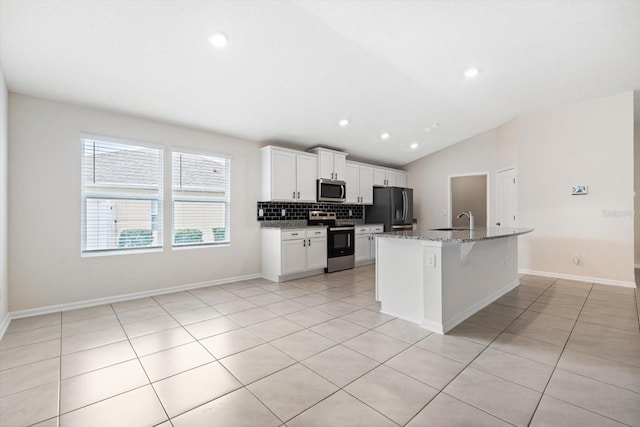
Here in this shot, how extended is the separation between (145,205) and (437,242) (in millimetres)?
3699

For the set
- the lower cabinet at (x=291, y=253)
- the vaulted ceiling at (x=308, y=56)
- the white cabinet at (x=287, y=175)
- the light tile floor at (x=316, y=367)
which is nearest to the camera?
the light tile floor at (x=316, y=367)

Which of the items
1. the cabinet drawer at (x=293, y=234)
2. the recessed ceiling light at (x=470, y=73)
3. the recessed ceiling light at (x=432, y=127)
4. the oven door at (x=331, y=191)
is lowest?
the cabinet drawer at (x=293, y=234)

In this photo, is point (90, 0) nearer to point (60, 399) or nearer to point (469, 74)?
point (60, 399)

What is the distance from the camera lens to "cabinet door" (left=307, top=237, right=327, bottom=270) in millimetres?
5191

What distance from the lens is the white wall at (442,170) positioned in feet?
20.5

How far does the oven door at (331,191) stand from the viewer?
5582 mm

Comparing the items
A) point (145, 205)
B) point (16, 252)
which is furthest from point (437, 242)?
point (16, 252)

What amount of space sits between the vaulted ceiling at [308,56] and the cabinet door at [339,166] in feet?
4.06

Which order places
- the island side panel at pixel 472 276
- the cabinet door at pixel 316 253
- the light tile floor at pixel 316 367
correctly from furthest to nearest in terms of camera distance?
1. the cabinet door at pixel 316 253
2. the island side panel at pixel 472 276
3. the light tile floor at pixel 316 367

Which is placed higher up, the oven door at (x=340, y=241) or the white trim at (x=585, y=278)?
the oven door at (x=340, y=241)

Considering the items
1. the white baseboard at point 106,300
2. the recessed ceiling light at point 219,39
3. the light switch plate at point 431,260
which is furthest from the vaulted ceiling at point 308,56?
the white baseboard at point 106,300

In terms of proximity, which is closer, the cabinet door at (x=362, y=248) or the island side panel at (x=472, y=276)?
the island side panel at (x=472, y=276)

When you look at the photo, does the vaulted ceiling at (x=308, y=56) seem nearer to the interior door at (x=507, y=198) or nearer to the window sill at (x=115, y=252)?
the interior door at (x=507, y=198)

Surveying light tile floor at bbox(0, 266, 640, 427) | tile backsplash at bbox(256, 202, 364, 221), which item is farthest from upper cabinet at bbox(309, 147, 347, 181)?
light tile floor at bbox(0, 266, 640, 427)
